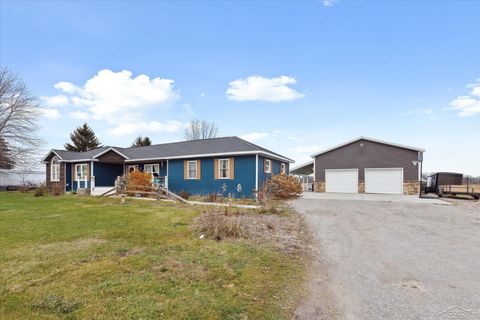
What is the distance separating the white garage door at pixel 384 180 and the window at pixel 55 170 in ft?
86.9

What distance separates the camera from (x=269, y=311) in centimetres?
346

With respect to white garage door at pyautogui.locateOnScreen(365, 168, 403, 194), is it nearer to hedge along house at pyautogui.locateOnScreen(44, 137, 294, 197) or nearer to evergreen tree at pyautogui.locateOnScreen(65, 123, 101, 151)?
hedge along house at pyautogui.locateOnScreen(44, 137, 294, 197)

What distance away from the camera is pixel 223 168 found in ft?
60.3

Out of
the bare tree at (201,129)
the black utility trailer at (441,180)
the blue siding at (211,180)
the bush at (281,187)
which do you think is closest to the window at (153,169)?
the blue siding at (211,180)

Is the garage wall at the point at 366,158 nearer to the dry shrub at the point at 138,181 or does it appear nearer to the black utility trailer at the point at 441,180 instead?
the black utility trailer at the point at 441,180

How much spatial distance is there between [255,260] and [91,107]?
22891 mm

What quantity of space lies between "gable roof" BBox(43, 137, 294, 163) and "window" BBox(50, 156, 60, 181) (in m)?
0.99

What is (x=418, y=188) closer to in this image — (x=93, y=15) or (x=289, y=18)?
(x=289, y=18)

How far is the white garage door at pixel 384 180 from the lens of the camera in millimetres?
22156

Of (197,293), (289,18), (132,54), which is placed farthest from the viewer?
(132,54)

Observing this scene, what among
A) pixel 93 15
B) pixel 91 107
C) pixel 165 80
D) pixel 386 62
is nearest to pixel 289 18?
pixel 386 62

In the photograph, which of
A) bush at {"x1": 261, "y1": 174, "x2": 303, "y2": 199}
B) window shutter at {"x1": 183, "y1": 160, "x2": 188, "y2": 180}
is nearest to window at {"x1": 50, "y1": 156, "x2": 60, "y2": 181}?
window shutter at {"x1": 183, "y1": 160, "x2": 188, "y2": 180}

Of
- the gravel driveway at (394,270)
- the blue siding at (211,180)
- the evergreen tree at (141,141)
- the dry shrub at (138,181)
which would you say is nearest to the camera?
the gravel driveway at (394,270)

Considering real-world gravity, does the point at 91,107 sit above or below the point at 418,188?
above
